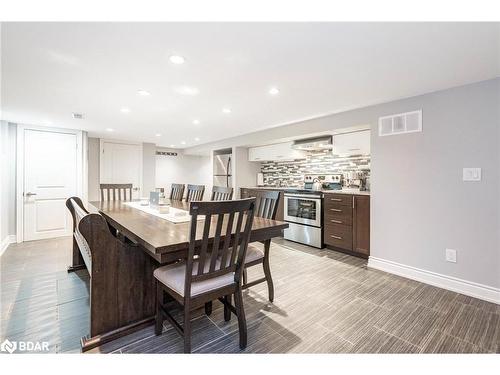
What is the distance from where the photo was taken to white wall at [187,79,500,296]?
217cm

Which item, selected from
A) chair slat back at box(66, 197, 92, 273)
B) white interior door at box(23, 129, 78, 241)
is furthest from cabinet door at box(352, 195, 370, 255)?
white interior door at box(23, 129, 78, 241)

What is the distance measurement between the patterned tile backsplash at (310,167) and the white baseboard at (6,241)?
15.6 feet

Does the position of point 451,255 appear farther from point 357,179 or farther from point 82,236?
point 82,236

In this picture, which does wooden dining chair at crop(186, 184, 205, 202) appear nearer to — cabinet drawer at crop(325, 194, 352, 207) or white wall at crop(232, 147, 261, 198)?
white wall at crop(232, 147, 261, 198)

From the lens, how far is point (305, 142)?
13.2 ft

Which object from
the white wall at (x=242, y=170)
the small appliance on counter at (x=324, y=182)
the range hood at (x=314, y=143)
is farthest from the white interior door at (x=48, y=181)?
the small appliance on counter at (x=324, y=182)

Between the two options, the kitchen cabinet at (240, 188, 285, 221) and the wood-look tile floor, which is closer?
the wood-look tile floor

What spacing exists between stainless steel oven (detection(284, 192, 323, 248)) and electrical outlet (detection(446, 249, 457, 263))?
1.55m

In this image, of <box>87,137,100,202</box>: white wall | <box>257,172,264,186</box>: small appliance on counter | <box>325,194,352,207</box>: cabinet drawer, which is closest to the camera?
<box>325,194,352,207</box>: cabinet drawer

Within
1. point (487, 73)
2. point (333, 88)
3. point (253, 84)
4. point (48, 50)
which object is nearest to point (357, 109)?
point (333, 88)

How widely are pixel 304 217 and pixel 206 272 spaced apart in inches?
107

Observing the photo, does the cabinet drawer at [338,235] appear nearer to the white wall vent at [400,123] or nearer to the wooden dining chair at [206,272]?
the white wall vent at [400,123]
